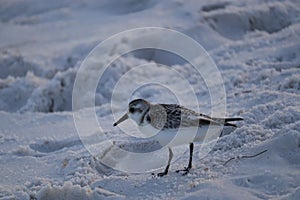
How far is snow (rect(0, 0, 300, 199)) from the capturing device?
449cm

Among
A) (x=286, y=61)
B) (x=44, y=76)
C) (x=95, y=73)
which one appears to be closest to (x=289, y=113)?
(x=286, y=61)

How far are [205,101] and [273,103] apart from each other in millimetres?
1344

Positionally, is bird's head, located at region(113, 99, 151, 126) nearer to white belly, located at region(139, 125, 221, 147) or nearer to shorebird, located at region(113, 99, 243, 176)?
shorebird, located at region(113, 99, 243, 176)

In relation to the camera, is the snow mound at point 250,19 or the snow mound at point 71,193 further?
the snow mound at point 250,19

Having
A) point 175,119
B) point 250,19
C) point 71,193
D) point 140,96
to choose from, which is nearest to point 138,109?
point 175,119

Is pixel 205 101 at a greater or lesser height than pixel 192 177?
lesser

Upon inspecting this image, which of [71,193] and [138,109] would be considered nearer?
[71,193]

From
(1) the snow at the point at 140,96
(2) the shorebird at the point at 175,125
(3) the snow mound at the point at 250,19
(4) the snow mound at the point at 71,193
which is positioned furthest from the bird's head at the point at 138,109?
(3) the snow mound at the point at 250,19

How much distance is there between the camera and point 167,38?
9414 millimetres

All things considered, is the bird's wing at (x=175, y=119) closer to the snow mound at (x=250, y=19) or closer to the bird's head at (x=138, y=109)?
the bird's head at (x=138, y=109)

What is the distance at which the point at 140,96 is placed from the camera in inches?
297

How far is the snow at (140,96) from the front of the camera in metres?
4.49

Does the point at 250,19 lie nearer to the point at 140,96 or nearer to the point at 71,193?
the point at 140,96

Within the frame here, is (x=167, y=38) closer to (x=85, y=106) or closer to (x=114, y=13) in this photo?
(x=114, y=13)
